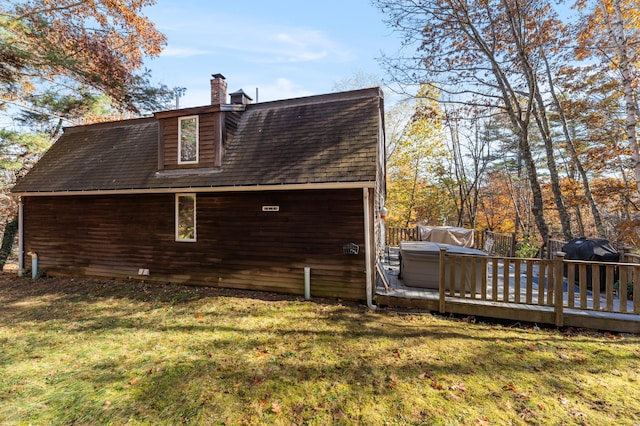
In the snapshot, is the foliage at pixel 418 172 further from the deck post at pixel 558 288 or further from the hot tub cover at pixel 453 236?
the deck post at pixel 558 288

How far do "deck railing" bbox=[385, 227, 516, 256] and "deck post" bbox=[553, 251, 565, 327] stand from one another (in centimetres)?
379

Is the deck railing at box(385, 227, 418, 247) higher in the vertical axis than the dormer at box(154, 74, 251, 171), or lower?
lower

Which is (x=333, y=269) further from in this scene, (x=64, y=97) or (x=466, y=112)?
(x=64, y=97)

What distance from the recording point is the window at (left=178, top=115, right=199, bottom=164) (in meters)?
7.82

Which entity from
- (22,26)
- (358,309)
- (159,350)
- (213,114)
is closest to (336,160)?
(358,309)

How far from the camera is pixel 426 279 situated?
20.6 ft

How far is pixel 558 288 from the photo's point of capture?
4.71m

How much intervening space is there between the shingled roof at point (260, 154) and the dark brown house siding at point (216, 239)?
0.46 meters

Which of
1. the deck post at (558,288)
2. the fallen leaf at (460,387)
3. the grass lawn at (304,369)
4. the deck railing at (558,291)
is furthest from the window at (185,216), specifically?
the deck post at (558,288)

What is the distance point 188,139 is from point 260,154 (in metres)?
2.30

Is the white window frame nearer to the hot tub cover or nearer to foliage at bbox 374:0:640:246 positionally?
the hot tub cover

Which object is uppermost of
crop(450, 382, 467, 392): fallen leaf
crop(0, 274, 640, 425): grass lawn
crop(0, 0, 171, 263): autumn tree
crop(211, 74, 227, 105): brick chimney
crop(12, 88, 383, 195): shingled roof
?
crop(0, 0, 171, 263): autumn tree

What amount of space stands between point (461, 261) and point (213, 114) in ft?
23.8

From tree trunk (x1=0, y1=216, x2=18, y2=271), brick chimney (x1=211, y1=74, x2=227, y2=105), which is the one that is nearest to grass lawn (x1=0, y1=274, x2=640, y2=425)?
brick chimney (x1=211, y1=74, x2=227, y2=105)
